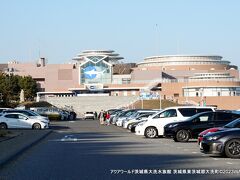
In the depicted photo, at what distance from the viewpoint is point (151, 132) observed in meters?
35.0

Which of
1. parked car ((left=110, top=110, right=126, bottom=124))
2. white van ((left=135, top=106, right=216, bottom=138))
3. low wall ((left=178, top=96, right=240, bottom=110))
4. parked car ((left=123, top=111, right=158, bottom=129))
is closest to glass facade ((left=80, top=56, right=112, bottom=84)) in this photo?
low wall ((left=178, top=96, right=240, bottom=110))

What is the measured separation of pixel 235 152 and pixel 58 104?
115 metres

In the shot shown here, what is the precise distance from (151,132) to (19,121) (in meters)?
15.7

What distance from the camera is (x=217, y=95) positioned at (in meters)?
137

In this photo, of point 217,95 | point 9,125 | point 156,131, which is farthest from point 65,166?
point 217,95

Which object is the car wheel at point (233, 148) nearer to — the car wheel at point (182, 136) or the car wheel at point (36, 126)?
the car wheel at point (182, 136)

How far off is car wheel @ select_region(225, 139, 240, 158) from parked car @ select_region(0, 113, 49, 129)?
97.2 ft

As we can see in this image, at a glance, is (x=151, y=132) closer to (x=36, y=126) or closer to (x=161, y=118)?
(x=161, y=118)

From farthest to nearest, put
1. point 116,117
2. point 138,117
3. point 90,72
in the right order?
point 90,72 → point 116,117 → point 138,117

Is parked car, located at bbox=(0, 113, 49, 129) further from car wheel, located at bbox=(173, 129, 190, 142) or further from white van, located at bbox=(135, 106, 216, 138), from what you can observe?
car wheel, located at bbox=(173, 129, 190, 142)

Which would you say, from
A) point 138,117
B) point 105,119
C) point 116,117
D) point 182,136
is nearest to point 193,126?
point 182,136

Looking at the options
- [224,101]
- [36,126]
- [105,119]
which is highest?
[224,101]

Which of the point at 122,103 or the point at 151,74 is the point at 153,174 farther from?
the point at 151,74

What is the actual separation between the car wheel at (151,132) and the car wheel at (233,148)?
1510 cm
